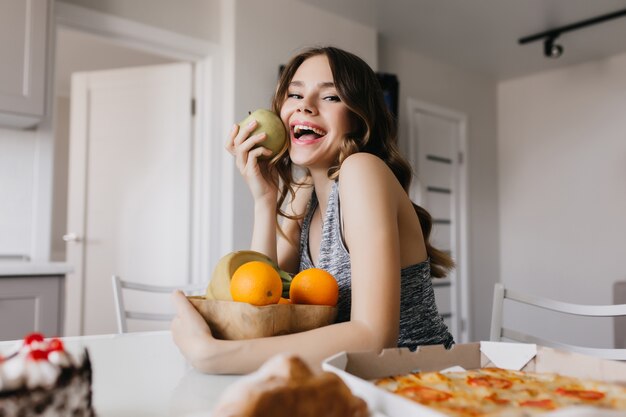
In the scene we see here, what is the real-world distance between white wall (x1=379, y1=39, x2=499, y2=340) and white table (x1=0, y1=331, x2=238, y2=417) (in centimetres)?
400

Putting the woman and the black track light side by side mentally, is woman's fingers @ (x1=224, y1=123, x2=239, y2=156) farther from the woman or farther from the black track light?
the black track light

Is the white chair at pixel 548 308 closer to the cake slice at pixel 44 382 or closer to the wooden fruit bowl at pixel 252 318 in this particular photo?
the wooden fruit bowl at pixel 252 318

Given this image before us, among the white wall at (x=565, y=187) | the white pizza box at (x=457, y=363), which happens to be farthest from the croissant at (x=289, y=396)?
the white wall at (x=565, y=187)

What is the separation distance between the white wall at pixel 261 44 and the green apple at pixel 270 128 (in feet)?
6.72

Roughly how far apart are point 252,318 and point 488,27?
3995mm

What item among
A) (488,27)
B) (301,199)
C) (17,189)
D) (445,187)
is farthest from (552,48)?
(17,189)

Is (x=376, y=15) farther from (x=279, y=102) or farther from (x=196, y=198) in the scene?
(x=279, y=102)

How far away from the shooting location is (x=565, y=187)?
16.3 ft

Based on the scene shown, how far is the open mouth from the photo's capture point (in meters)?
1.23

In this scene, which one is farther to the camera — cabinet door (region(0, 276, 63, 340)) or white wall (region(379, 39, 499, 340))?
white wall (region(379, 39, 499, 340))

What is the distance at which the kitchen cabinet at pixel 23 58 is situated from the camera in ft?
7.82

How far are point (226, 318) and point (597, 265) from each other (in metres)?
4.72

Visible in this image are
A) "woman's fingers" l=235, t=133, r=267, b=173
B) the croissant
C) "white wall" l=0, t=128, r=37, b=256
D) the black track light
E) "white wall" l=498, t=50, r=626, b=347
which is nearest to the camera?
the croissant

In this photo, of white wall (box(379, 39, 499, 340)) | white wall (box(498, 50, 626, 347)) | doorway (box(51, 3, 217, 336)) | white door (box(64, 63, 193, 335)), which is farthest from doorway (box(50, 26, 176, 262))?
white wall (box(498, 50, 626, 347))
